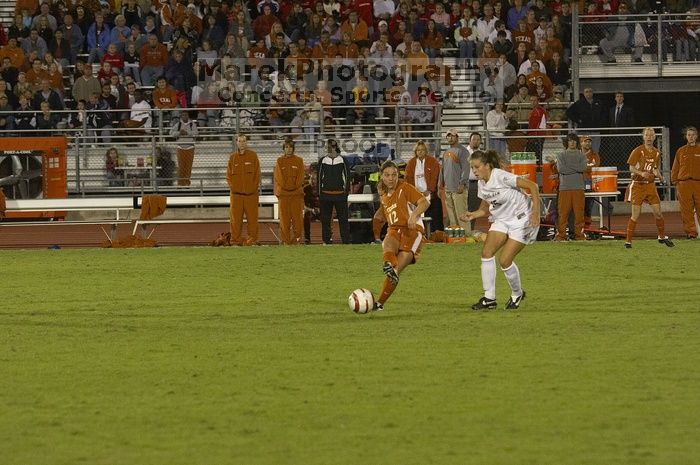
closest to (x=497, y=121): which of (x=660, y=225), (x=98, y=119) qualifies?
(x=660, y=225)

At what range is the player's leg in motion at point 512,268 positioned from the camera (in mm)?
13758

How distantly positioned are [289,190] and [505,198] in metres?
10.3

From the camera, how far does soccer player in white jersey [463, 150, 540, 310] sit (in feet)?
45.3

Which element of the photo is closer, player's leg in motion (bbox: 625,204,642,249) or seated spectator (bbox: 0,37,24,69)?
player's leg in motion (bbox: 625,204,642,249)

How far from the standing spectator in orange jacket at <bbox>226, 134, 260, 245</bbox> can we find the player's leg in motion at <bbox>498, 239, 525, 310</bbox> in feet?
34.3

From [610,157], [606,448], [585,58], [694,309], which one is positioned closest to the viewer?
[606,448]

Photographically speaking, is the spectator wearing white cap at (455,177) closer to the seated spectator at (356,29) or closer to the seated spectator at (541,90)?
the seated spectator at (541,90)

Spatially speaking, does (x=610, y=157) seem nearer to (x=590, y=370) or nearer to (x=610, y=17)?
(x=610, y=17)

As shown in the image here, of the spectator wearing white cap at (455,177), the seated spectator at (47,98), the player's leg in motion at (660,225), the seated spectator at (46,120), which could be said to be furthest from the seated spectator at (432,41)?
the player's leg in motion at (660,225)

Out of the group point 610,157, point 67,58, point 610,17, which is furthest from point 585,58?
point 67,58

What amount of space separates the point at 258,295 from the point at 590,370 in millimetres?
6479

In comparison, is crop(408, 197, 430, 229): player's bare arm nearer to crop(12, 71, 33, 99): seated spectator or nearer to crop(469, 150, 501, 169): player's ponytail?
crop(469, 150, 501, 169): player's ponytail

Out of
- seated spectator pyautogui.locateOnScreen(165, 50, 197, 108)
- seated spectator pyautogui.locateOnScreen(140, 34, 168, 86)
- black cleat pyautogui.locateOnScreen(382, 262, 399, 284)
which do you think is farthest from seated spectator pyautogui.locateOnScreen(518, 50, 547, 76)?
Result: black cleat pyautogui.locateOnScreen(382, 262, 399, 284)

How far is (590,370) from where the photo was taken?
10227 millimetres
